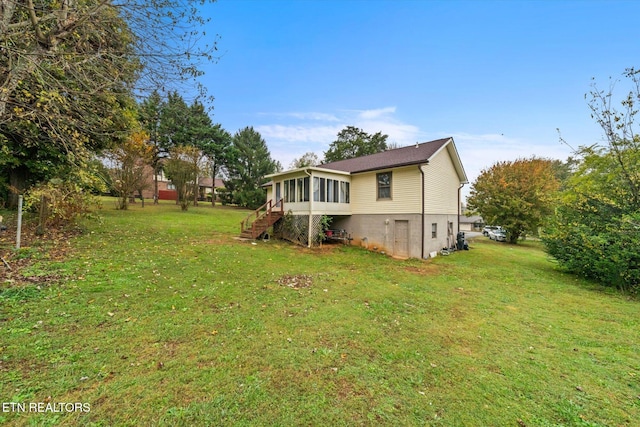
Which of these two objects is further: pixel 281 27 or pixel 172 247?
pixel 281 27

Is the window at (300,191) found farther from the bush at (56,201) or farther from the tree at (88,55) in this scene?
the bush at (56,201)

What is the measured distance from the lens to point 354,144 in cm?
3881

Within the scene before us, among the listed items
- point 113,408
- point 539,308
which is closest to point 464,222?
point 539,308

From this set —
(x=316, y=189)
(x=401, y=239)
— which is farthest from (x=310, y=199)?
(x=401, y=239)

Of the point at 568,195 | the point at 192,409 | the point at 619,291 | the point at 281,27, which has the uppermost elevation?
the point at 281,27

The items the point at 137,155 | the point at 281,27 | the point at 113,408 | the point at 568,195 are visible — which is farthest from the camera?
the point at 137,155

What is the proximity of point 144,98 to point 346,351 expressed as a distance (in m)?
7.44

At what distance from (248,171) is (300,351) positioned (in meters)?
30.8

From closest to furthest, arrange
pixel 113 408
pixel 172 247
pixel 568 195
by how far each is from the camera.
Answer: pixel 113 408
pixel 172 247
pixel 568 195

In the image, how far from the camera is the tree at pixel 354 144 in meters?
38.7

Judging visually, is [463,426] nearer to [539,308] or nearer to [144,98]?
[539,308]

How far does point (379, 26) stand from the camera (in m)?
12.5

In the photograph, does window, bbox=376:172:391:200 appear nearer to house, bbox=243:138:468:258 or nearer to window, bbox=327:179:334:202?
house, bbox=243:138:468:258

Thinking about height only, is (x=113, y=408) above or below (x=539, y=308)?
above
